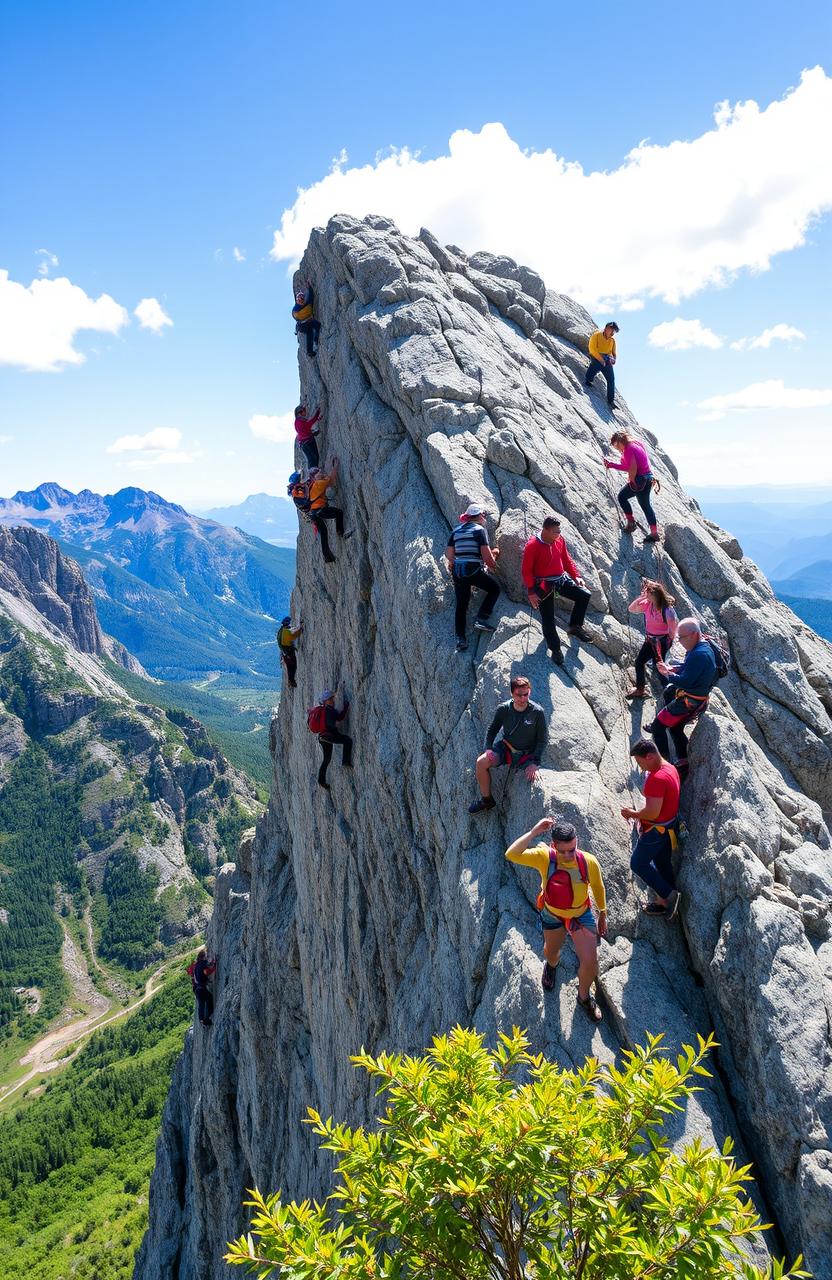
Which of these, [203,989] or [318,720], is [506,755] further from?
[203,989]

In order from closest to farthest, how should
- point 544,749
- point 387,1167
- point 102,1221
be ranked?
point 387,1167, point 544,749, point 102,1221

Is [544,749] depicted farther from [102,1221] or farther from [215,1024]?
[102,1221]

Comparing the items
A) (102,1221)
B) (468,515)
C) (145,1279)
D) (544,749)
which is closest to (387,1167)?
(544,749)

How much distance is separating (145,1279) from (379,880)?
4247 cm

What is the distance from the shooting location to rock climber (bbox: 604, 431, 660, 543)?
21953 mm

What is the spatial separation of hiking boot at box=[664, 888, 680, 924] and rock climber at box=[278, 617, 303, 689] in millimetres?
23982

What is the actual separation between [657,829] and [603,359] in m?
24.9

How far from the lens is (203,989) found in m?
46.0

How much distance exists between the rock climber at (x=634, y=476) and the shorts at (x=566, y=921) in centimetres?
1390

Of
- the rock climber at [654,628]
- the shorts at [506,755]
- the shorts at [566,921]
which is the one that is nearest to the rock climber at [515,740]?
the shorts at [506,755]

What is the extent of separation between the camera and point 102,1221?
95.4 meters

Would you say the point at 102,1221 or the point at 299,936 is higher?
the point at 299,936

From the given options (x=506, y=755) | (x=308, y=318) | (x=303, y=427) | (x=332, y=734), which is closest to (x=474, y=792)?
(x=506, y=755)

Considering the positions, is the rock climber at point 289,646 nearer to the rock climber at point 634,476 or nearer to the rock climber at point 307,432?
the rock climber at point 307,432
